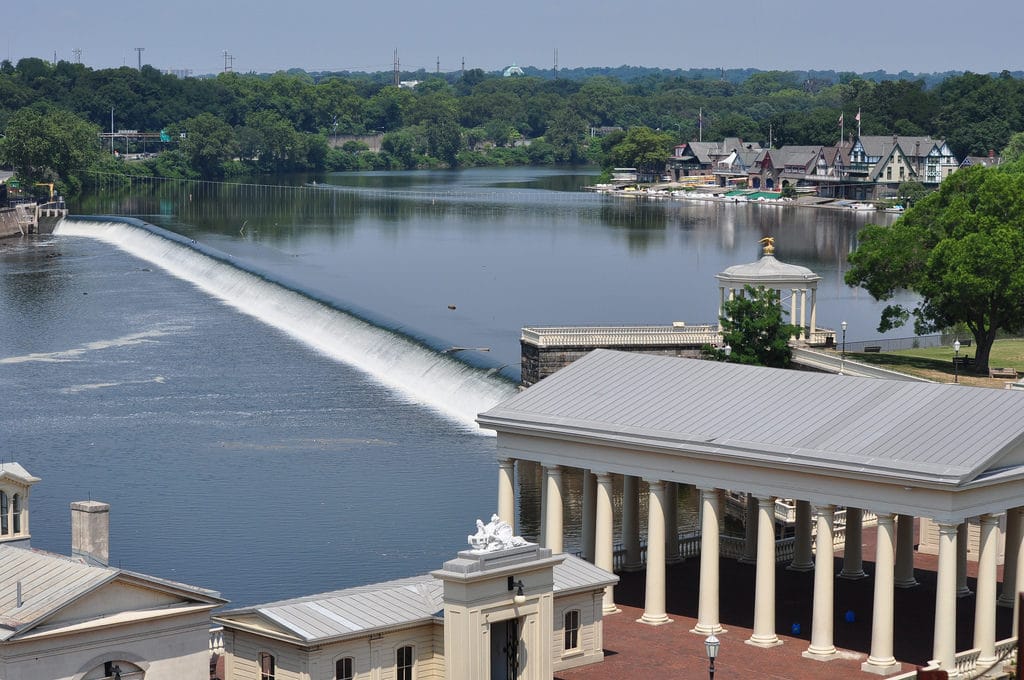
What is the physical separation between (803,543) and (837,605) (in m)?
4.35

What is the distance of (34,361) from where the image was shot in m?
112

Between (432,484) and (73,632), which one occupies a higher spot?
(73,632)

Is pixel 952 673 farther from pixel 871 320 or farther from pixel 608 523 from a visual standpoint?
pixel 871 320

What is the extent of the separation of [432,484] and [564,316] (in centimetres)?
5542

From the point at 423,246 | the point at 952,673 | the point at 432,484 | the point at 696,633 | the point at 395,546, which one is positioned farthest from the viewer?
the point at 423,246

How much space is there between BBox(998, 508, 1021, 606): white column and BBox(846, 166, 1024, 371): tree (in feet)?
107

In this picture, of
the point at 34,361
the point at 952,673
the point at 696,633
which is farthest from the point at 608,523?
the point at 34,361

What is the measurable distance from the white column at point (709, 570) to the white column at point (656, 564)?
3.63 feet

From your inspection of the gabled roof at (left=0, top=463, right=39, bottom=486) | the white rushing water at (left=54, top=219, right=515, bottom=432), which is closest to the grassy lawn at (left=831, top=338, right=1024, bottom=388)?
the white rushing water at (left=54, top=219, right=515, bottom=432)

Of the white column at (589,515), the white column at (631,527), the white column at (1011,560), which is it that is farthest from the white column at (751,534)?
the white column at (1011,560)

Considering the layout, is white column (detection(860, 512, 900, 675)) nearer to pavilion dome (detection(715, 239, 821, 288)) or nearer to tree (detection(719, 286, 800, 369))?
tree (detection(719, 286, 800, 369))

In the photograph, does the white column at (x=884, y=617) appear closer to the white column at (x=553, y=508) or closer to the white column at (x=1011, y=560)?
the white column at (x=1011, y=560)

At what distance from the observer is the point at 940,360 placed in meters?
88.0

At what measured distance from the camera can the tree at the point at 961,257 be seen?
8344cm
